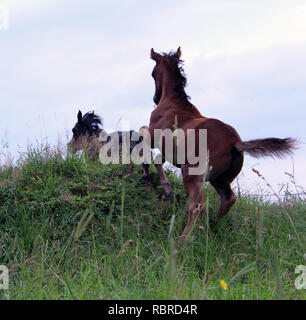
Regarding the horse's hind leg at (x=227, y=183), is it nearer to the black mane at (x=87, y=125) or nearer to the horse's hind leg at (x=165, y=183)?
the horse's hind leg at (x=165, y=183)

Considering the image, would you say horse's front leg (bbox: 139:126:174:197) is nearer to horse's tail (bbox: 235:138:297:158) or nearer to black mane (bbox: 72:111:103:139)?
horse's tail (bbox: 235:138:297:158)

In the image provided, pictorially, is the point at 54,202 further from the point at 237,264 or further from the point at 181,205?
the point at 237,264

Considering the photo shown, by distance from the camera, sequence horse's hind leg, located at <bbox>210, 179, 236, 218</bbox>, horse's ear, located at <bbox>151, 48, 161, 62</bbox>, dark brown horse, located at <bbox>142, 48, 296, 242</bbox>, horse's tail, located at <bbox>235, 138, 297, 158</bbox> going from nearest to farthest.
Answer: horse's tail, located at <bbox>235, 138, 297, 158</bbox> < dark brown horse, located at <bbox>142, 48, 296, 242</bbox> < horse's hind leg, located at <bbox>210, 179, 236, 218</bbox> < horse's ear, located at <bbox>151, 48, 161, 62</bbox>

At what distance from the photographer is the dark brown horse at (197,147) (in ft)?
18.0

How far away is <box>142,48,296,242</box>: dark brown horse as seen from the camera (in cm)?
548

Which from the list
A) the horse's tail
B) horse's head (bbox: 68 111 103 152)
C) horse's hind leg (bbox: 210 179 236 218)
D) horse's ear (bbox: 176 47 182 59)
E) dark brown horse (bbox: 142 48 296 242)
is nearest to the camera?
the horse's tail

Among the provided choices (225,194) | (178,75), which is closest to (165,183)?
(225,194)

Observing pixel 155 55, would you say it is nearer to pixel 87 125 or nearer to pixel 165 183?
pixel 165 183

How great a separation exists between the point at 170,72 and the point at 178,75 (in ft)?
0.50

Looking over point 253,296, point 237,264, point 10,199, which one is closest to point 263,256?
point 237,264

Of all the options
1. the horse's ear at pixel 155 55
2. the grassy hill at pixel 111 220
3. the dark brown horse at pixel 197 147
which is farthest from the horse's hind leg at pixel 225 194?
the horse's ear at pixel 155 55

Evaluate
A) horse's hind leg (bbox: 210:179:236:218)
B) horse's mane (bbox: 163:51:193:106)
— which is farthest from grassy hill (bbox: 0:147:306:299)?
horse's mane (bbox: 163:51:193:106)

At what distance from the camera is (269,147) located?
539 cm
